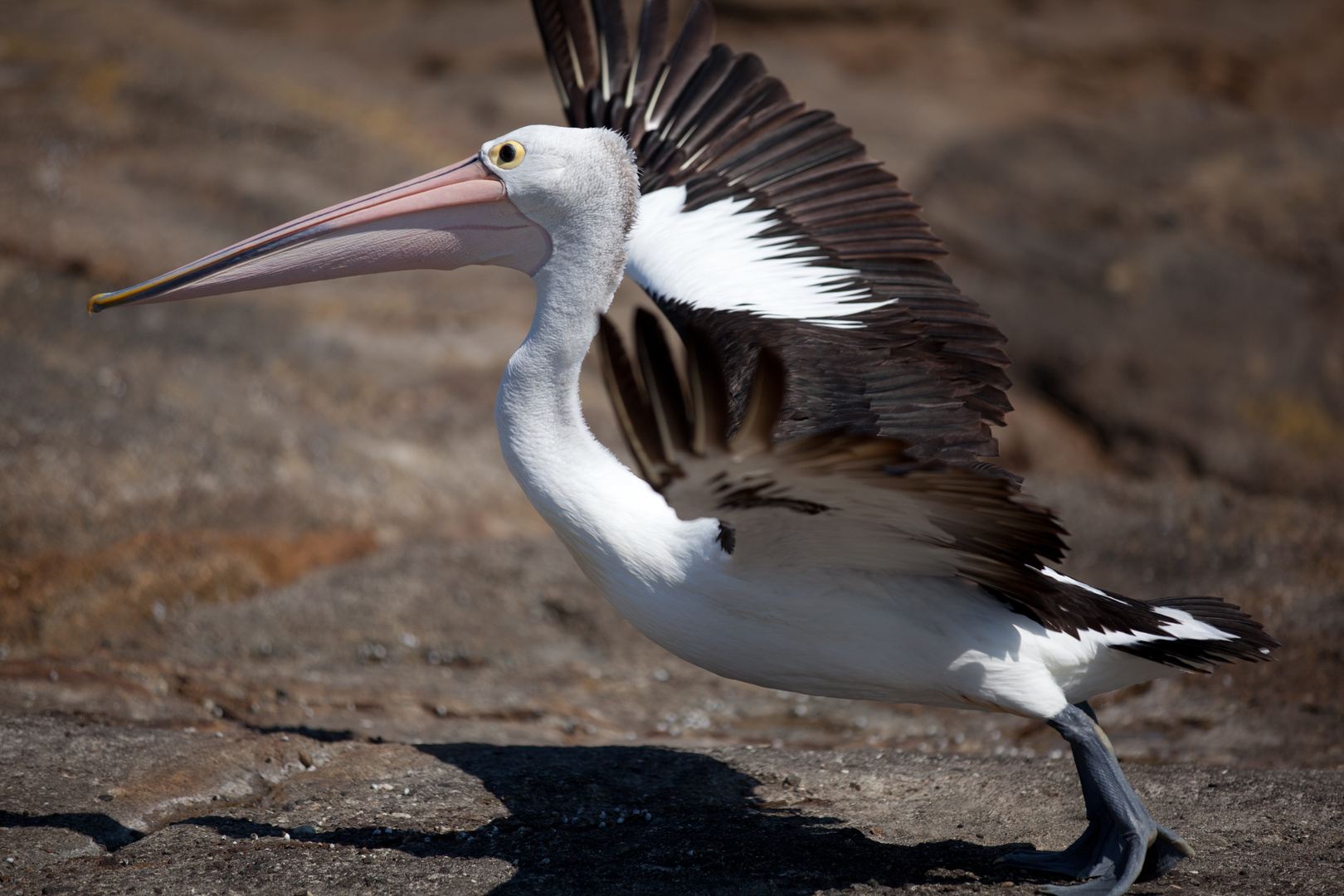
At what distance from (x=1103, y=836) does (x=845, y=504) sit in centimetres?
133

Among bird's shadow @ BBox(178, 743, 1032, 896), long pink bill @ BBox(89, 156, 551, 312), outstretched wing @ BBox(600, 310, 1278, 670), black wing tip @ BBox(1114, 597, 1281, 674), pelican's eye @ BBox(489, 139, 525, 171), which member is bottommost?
bird's shadow @ BBox(178, 743, 1032, 896)

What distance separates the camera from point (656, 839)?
10.7 feet

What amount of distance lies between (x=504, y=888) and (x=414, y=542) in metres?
3.39

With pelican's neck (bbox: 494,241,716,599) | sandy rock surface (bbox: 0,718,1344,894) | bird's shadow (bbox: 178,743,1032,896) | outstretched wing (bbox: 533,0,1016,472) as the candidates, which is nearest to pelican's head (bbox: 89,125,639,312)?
pelican's neck (bbox: 494,241,716,599)

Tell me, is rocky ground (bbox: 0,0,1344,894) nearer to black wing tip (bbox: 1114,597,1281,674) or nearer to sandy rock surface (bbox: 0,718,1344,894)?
sandy rock surface (bbox: 0,718,1344,894)

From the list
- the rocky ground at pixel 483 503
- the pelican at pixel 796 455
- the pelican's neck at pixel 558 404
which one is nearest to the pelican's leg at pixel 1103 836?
the pelican at pixel 796 455

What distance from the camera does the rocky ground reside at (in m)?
3.36

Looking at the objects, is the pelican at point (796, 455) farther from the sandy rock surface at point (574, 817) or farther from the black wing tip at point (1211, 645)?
the sandy rock surface at point (574, 817)

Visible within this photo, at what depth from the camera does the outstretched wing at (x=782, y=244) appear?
11.8 ft

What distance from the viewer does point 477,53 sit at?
11.8 meters

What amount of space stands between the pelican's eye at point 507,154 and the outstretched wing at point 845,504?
3.75 ft

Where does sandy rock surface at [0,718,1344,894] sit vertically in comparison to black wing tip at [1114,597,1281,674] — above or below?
below

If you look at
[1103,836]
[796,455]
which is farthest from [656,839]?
[796,455]

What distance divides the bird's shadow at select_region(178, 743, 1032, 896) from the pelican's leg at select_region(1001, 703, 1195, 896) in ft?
0.47
